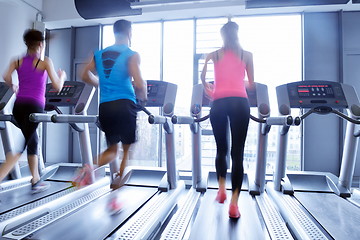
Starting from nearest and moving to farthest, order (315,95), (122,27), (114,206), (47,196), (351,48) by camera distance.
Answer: (122,27), (114,206), (315,95), (47,196), (351,48)

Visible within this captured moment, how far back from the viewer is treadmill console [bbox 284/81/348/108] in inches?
95.3

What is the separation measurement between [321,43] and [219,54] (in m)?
3.13

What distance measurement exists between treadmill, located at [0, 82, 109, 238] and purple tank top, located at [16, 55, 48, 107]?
545 mm

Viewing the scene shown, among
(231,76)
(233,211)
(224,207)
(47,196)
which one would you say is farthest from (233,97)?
(47,196)

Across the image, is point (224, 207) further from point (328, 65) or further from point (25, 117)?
point (328, 65)

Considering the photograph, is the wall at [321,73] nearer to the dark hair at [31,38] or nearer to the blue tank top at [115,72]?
the blue tank top at [115,72]

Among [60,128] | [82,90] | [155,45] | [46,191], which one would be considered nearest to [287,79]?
[155,45]

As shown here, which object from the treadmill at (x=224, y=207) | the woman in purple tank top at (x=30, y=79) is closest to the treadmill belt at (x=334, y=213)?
the treadmill at (x=224, y=207)

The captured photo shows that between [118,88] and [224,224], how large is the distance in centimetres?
131

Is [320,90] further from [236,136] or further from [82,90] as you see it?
[82,90]

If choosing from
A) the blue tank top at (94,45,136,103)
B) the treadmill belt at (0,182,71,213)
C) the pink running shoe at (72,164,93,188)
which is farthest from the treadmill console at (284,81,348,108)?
the treadmill belt at (0,182,71,213)

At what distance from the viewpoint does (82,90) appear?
9.53 ft

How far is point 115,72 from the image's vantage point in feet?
6.18

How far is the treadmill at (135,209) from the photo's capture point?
65.8 inches
